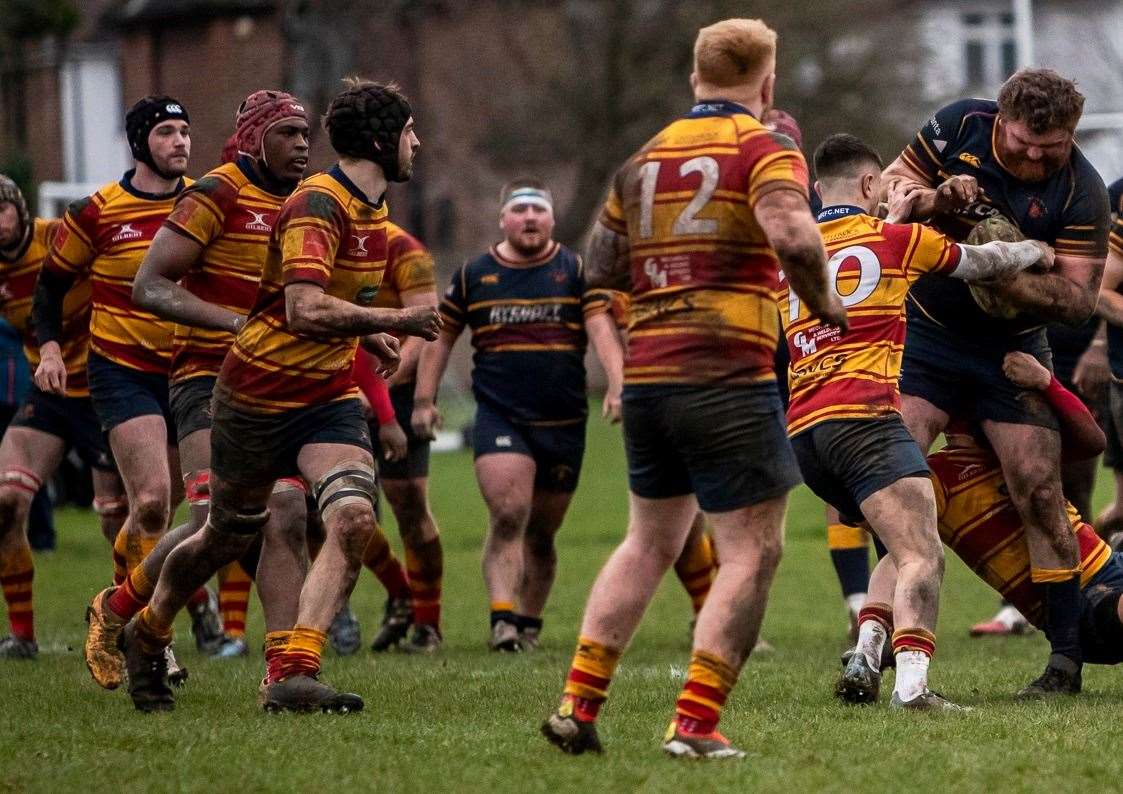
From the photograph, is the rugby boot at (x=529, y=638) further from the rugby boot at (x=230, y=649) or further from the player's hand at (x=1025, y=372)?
the player's hand at (x=1025, y=372)

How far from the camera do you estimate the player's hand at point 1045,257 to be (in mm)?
7469

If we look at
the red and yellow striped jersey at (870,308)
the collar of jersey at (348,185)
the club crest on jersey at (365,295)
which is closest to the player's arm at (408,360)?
the club crest on jersey at (365,295)

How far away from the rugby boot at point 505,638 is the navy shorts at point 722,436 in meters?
4.61

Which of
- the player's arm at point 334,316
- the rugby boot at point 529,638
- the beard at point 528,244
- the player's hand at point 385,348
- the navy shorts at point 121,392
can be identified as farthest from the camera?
the beard at point 528,244

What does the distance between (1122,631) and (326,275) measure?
11.6 feet

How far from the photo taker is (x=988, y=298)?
25.1ft

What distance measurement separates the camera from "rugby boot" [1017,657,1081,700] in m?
7.62

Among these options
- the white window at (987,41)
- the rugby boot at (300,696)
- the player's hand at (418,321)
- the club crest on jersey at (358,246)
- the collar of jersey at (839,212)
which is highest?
the white window at (987,41)

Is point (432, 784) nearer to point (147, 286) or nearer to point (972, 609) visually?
point (147, 286)

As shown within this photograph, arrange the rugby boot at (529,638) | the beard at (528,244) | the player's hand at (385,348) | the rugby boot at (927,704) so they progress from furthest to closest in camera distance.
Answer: the beard at (528,244) → the rugby boot at (529,638) → the player's hand at (385,348) → the rugby boot at (927,704)

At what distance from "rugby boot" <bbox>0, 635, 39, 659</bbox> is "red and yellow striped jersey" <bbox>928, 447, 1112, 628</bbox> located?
4833 mm

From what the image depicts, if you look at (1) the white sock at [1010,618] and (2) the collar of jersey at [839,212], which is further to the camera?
(1) the white sock at [1010,618]

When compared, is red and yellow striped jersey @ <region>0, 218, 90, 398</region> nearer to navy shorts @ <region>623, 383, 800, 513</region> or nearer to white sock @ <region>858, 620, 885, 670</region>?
white sock @ <region>858, 620, 885, 670</region>

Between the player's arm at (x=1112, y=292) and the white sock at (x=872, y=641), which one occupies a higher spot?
the player's arm at (x=1112, y=292)
